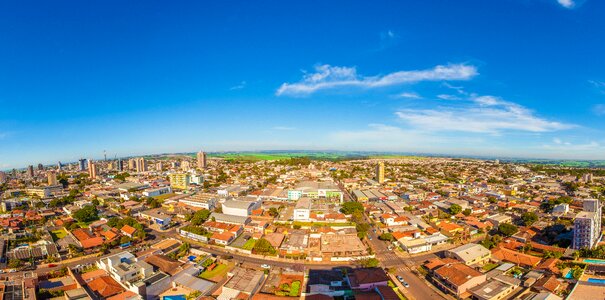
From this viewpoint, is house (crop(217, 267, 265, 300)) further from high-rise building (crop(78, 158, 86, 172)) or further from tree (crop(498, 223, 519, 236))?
high-rise building (crop(78, 158, 86, 172))

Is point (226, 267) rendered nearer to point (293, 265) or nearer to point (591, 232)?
point (293, 265)

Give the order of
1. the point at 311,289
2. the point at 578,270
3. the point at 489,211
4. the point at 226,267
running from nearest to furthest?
the point at 311,289, the point at 578,270, the point at 226,267, the point at 489,211

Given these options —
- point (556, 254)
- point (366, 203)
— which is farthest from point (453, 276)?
point (366, 203)

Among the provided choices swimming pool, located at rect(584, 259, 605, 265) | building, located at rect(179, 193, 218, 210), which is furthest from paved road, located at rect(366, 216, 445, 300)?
building, located at rect(179, 193, 218, 210)

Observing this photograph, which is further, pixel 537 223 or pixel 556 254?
pixel 537 223

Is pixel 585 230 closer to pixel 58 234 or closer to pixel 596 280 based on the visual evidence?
pixel 596 280

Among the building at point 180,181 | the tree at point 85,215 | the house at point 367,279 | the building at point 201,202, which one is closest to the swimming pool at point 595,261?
the house at point 367,279

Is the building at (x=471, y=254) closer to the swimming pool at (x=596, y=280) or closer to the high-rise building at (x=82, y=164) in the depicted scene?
the swimming pool at (x=596, y=280)
